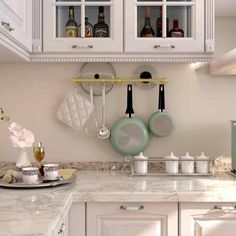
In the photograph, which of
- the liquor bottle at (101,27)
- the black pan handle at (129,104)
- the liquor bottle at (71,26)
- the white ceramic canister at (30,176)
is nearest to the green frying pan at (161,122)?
the black pan handle at (129,104)

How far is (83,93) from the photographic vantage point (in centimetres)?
258

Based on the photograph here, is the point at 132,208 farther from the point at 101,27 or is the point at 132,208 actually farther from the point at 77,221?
the point at 101,27

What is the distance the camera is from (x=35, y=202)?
168cm

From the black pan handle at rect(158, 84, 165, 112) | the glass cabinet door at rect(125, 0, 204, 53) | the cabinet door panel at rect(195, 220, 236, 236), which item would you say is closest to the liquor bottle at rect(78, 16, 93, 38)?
the glass cabinet door at rect(125, 0, 204, 53)

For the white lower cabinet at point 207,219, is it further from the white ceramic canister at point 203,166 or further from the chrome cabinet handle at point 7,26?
the chrome cabinet handle at point 7,26

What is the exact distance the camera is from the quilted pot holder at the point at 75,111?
8.25 feet

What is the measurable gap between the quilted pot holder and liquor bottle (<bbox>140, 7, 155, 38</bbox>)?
1.69 feet

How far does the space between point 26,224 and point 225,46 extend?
5.52 ft

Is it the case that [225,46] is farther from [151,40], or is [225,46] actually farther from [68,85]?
[68,85]

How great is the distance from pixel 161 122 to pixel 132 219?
2.40ft

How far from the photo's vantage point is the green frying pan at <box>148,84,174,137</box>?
252 centimetres

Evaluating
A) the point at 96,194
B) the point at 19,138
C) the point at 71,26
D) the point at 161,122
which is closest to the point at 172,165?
the point at 161,122

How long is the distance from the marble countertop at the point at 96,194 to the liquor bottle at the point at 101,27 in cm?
75

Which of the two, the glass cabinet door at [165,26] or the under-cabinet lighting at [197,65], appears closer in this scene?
the glass cabinet door at [165,26]
